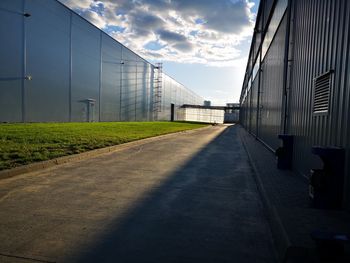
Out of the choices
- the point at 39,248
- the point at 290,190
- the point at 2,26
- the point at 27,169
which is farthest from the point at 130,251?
the point at 2,26

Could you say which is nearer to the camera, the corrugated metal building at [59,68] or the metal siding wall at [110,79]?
Result: the corrugated metal building at [59,68]

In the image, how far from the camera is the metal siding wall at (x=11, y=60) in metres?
19.8

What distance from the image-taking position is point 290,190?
565 centimetres

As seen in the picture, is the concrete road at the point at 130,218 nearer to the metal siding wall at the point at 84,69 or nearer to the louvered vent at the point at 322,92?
the louvered vent at the point at 322,92

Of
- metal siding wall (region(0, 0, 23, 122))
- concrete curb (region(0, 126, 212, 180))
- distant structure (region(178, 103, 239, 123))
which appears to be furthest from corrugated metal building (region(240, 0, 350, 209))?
distant structure (region(178, 103, 239, 123))

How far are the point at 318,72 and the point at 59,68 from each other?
78.4 feet

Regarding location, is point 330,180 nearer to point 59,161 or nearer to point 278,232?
point 278,232

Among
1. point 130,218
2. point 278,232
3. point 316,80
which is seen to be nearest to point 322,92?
point 316,80

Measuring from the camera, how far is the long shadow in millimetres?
3229

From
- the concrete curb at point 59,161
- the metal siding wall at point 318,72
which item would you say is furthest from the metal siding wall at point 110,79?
the metal siding wall at point 318,72

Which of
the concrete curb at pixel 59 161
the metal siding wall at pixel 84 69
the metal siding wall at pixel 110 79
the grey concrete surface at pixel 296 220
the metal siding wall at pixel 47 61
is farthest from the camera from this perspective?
the metal siding wall at pixel 110 79

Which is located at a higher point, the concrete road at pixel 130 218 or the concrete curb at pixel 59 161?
the concrete curb at pixel 59 161

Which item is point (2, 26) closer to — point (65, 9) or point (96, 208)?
point (65, 9)

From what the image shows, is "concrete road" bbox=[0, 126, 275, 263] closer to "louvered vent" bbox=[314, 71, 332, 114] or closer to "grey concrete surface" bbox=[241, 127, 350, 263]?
"grey concrete surface" bbox=[241, 127, 350, 263]
